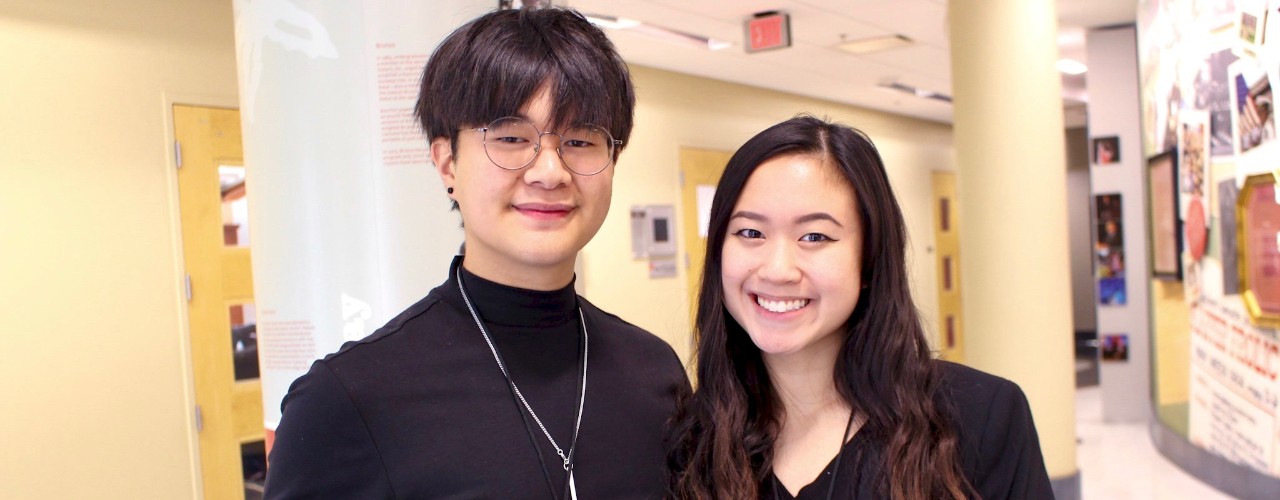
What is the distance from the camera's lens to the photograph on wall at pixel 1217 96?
4.95m

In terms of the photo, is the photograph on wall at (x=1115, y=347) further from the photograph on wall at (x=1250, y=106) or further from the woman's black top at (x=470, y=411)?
the woman's black top at (x=470, y=411)

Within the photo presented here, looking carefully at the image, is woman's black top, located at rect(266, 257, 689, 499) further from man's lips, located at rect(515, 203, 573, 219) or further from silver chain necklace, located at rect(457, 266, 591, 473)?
man's lips, located at rect(515, 203, 573, 219)

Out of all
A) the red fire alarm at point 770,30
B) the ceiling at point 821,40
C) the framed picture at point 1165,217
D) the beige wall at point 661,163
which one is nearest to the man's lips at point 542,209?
the ceiling at point 821,40

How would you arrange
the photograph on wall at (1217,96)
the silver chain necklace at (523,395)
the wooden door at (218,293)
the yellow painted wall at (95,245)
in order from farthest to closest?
the photograph on wall at (1217,96)
the wooden door at (218,293)
the yellow painted wall at (95,245)
the silver chain necklace at (523,395)

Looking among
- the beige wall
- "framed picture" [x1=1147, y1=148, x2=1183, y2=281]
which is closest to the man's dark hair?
the beige wall

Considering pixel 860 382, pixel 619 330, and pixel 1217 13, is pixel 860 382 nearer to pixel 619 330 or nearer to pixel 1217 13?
pixel 619 330

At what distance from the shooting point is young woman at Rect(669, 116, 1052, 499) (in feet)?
4.76

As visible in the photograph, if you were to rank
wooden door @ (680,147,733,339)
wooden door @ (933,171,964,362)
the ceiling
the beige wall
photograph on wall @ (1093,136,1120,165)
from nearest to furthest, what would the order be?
the ceiling → the beige wall → photograph on wall @ (1093,136,1120,165) → wooden door @ (680,147,733,339) → wooden door @ (933,171,964,362)

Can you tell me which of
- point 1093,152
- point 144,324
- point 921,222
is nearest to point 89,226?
point 144,324

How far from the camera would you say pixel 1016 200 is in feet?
16.1

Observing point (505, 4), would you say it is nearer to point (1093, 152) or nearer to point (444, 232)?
point (444, 232)

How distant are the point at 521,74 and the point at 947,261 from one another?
11.8 metres

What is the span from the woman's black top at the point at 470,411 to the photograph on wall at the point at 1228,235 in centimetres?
447

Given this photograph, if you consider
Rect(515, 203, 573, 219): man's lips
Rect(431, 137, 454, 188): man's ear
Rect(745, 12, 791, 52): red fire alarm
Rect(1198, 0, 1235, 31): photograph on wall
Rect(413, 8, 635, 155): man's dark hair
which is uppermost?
Rect(745, 12, 791, 52): red fire alarm
